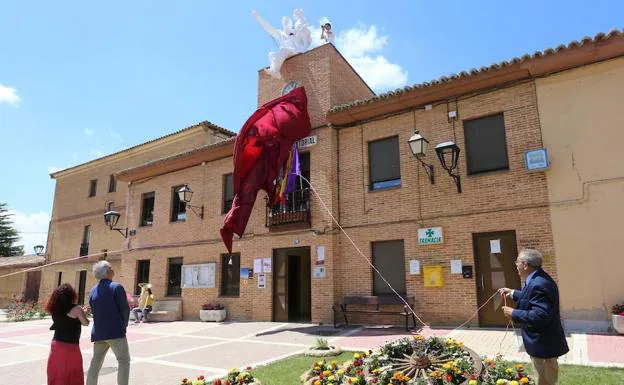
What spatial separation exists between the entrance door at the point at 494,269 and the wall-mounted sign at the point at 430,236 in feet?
2.99

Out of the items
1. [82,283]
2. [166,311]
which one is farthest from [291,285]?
[82,283]

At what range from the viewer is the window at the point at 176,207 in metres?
17.2

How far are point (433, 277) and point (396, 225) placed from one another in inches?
66.1

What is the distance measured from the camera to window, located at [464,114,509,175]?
1050 centimetres

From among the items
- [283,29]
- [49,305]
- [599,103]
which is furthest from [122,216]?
[599,103]

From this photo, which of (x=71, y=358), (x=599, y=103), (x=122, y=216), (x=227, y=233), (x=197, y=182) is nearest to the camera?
(x=71, y=358)

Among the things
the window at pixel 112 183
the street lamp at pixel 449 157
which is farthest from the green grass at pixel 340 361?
the window at pixel 112 183

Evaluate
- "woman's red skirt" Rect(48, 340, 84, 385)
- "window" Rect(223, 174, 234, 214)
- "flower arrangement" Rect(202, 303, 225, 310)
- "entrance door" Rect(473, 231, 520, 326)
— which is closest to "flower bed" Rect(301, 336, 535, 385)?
"woman's red skirt" Rect(48, 340, 84, 385)

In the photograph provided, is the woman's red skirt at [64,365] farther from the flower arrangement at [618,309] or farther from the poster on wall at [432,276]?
the flower arrangement at [618,309]

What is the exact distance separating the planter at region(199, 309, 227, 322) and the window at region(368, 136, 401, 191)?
661 cm

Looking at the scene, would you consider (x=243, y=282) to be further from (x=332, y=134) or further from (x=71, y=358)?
(x=71, y=358)

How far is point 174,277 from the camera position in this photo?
16766mm

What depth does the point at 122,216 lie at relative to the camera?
2419 centimetres

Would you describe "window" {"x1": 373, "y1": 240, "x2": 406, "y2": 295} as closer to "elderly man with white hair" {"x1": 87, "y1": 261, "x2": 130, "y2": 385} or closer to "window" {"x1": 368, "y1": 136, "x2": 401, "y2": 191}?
"window" {"x1": 368, "y1": 136, "x2": 401, "y2": 191}
